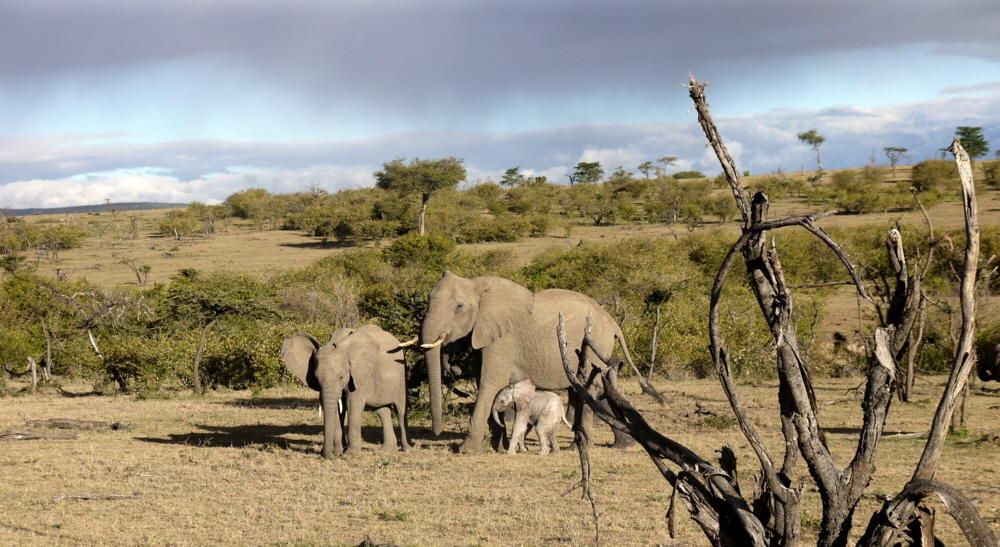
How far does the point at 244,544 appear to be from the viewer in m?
7.29

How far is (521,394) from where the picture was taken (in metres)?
12.3

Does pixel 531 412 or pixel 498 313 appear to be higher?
pixel 498 313


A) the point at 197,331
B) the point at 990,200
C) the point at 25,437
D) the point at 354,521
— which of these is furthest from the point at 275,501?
the point at 990,200

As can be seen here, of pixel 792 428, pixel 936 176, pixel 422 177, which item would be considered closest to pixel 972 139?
pixel 936 176

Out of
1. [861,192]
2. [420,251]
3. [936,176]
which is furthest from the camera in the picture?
[936,176]

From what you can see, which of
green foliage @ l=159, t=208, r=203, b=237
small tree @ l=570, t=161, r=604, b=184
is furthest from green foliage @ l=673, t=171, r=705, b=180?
green foliage @ l=159, t=208, r=203, b=237

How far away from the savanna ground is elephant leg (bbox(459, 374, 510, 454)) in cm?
39

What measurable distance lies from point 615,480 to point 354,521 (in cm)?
361

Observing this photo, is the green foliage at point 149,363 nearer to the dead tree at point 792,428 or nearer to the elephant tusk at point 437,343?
the elephant tusk at point 437,343

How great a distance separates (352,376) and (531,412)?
2.92 metres

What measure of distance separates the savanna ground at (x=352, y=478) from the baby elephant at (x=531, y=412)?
318mm

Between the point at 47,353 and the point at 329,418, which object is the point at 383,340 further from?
the point at 47,353

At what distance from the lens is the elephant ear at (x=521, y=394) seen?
1225cm

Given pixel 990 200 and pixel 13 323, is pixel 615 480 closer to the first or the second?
pixel 13 323
